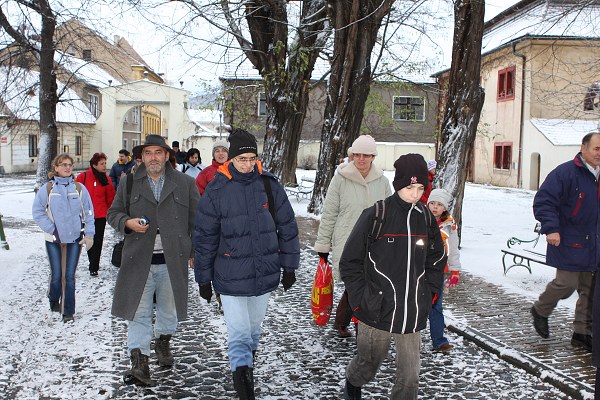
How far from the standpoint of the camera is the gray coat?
523 cm

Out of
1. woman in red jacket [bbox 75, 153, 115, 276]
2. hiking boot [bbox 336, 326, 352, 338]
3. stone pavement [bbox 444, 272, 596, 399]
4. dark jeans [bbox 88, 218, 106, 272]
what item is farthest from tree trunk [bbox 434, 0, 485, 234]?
dark jeans [bbox 88, 218, 106, 272]

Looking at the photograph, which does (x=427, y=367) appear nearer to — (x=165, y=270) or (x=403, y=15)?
(x=165, y=270)

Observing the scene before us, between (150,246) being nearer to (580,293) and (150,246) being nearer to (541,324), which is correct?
(541,324)

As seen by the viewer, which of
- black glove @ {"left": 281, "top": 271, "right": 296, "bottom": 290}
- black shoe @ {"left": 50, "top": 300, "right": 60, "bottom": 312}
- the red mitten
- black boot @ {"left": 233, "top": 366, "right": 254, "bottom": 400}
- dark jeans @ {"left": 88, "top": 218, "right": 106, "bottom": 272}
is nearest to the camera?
black boot @ {"left": 233, "top": 366, "right": 254, "bottom": 400}

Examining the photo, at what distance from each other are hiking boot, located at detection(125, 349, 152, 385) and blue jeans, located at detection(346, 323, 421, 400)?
1.69 meters

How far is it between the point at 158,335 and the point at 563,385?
3.45 metres

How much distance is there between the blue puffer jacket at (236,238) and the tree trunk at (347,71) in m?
11.0

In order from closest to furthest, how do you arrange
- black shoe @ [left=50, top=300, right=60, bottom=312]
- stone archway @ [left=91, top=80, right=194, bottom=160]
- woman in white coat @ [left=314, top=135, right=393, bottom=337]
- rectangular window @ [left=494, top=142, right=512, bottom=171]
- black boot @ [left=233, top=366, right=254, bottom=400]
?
black boot @ [left=233, top=366, right=254, bottom=400], woman in white coat @ [left=314, top=135, right=393, bottom=337], black shoe @ [left=50, top=300, right=60, bottom=312], rectangular window @ [left=494, top=142, right=512, bottom=171], stone archway @ [left=91, top=80, right=194, bottom=160]

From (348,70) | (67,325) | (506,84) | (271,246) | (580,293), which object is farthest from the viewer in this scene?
(506,84)

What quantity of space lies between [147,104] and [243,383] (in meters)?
49.5

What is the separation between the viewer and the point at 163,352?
5.64 meters

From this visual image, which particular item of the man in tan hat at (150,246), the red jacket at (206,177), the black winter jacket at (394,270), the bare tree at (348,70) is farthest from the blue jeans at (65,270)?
the bare tree at (348,70)

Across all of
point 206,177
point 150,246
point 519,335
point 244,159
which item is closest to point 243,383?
point 150,246

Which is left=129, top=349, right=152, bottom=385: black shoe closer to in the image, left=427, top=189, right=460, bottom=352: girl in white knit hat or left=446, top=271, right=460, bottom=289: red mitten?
left=427, top=189, right=460, bottom=352: girl in white knit hat
